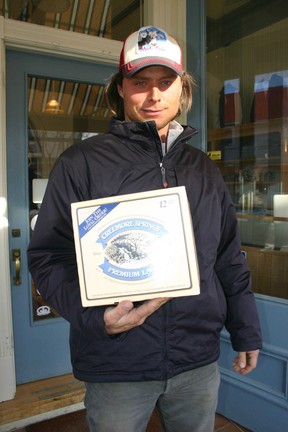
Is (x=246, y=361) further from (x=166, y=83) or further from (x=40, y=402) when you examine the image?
(x=40, y=402)

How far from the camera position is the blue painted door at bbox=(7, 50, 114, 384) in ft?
7.16

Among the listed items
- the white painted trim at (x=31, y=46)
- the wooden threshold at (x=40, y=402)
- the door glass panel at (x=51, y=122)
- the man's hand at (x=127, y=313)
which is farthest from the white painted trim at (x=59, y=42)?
the wooden threshold at (x=40, y=402)

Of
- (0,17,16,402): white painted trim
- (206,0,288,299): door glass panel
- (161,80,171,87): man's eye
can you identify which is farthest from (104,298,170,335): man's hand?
(0,17,16,402): white painted trim

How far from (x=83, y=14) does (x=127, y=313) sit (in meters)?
2.14

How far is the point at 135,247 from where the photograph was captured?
2.61 ft

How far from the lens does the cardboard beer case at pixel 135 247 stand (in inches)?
30.6

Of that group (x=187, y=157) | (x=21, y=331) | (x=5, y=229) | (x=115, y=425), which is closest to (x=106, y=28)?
(x=5, y=229)

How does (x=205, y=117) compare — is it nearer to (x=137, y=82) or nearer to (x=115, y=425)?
(x=137, y=82)

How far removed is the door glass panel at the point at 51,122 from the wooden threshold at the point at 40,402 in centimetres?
43

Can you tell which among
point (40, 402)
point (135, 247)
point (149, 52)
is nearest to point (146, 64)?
point (149, 52)

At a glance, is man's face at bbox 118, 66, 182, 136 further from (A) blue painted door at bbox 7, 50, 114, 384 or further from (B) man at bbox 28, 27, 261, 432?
(A) blue painted door at bbox 7, 50, 114, 384

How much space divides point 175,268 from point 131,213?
0.16 metres

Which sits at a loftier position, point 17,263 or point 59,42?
point 59,42

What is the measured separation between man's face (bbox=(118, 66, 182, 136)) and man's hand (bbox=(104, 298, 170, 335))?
54 centimetres
